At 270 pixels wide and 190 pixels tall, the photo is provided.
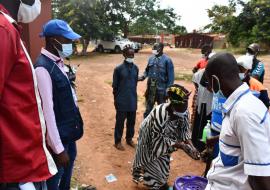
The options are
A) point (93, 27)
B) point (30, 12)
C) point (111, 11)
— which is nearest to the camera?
point (30, 12)

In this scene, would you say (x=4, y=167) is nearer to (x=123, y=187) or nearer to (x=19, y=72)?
(x=19, y=72)

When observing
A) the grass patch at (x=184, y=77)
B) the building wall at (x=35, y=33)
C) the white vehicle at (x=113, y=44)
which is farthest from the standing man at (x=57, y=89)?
the white vehicle at (x=113, y=44)

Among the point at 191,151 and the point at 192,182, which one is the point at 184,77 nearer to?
the point at 191,151

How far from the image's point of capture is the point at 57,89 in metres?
3.11

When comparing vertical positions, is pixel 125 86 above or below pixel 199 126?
above

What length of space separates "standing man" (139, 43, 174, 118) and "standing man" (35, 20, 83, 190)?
3711 millimetres

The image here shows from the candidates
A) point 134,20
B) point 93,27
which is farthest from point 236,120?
point 134,20

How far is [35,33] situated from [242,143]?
3792 millimetres

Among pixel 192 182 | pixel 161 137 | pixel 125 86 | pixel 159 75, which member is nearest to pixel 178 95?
pixel 161 137

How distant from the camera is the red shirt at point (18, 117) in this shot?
1.61 m

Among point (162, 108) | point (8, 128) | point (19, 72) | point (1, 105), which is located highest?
point (19, 72)

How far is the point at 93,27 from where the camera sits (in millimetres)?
25016

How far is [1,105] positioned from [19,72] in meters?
0.17

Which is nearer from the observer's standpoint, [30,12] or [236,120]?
[236,120]
